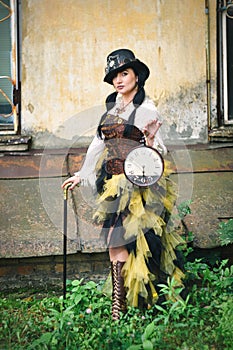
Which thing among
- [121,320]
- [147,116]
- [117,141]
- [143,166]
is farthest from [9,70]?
[121,320]

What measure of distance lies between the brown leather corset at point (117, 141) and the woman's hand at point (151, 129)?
0.25 feet

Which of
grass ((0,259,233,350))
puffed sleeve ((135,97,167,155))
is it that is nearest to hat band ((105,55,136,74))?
puffed sleeve ((135,97,167,155))

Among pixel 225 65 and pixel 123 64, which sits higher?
pixel 225 65

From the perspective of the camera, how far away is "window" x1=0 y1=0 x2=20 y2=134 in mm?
6629

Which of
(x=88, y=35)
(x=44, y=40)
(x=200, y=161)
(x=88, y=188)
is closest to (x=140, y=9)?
(x=88, y=35)

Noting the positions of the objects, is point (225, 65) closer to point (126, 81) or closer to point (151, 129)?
point (126, 81)

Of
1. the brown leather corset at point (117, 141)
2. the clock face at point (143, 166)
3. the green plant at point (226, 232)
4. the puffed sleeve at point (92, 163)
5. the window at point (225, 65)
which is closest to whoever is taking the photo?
the clock face at point (143, 166)

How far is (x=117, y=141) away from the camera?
459cm

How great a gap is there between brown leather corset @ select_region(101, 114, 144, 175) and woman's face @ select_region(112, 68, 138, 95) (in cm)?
20

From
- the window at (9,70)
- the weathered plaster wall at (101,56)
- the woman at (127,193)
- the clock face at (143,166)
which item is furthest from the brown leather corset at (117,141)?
the window at (9,70)

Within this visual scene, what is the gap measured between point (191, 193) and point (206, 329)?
1.77 metres

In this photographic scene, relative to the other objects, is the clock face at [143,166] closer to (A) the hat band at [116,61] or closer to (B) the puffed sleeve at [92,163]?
(B) the puffed sleeve at [92,163]

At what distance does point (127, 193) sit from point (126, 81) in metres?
0.78

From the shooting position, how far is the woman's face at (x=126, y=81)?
15.1 ft
